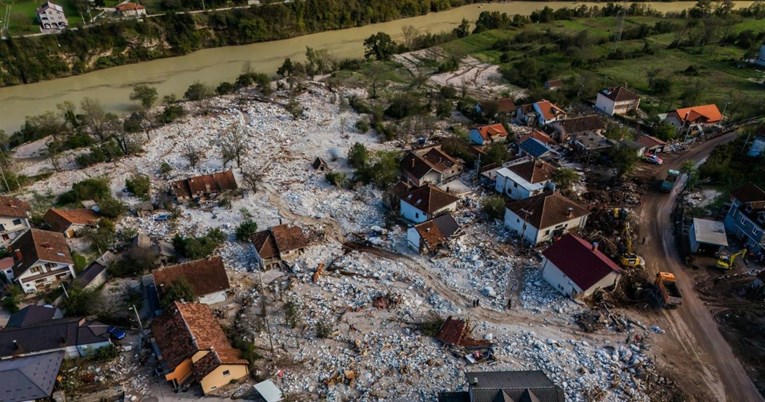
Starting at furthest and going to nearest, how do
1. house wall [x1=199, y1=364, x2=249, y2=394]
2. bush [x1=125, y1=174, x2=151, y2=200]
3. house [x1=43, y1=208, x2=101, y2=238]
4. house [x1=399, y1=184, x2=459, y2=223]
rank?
bush [x1=125, y1=174, x2=151, y2=200] → house [x1=399, y1=184, x2=459, y2=223] → house [x1=43, y1=208, x2=101, y2=238] → house wall [x1=199, y1=364, x2=249, y2=394]

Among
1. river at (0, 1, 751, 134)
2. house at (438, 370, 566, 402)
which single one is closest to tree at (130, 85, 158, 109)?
river at (0, 1, 751, 134)

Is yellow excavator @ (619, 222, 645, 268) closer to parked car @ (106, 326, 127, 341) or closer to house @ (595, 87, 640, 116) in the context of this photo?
house @ (595, 87, 640, 116)

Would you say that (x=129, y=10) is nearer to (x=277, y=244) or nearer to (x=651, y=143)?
(x=277, y=244)

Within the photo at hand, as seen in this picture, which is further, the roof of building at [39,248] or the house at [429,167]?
the house at [429,167]

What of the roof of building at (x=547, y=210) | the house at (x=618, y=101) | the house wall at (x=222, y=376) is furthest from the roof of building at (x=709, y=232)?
the house wall at (x=222, y=376)

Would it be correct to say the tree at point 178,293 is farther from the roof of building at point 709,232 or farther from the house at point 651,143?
the house at point 651,143

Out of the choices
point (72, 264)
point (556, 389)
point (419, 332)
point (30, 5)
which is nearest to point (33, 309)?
point (72, 264)
